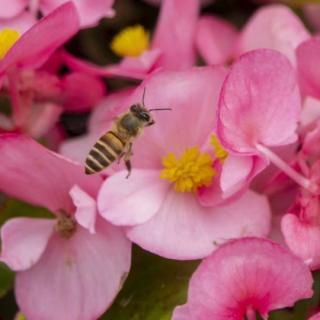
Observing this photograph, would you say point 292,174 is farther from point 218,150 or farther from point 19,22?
point 19,22

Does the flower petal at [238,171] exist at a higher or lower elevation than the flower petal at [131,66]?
higher

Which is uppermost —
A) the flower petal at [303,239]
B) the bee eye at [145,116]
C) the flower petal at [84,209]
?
the bee eye at [145,116]

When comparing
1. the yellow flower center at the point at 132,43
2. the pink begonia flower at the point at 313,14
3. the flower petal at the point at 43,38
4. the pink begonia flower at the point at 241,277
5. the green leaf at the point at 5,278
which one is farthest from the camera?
the pink begonia flower at the point at 313,14

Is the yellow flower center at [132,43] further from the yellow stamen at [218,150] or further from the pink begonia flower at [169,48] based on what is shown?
the yellow stamen at [218,150]

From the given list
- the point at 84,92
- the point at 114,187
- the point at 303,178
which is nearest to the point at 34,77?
the point at 84,92

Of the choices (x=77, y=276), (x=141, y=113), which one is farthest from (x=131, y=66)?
(x=77, y=276)

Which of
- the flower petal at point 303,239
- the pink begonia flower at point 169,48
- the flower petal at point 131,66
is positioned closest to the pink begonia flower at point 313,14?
the pink begonia flower at point 169,48

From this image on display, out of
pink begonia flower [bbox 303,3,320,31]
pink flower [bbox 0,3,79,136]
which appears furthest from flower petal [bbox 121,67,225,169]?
pink begonia flower [bbox 303,3,320,31]
